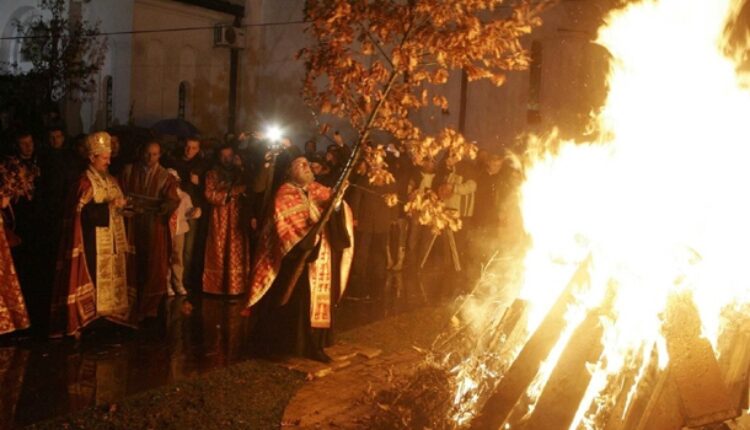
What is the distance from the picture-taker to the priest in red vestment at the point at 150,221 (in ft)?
29.8

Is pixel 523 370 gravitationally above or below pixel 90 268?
below

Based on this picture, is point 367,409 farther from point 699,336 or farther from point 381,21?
point 381,21

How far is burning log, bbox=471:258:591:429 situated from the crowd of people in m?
2.51

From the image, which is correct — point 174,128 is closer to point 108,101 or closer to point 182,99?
point 108,101

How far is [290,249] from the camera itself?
7.60 meters

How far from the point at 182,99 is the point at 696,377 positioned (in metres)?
19.4

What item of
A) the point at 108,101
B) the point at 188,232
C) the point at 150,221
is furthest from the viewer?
the point at 108,101

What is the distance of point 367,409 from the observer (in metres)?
6.22

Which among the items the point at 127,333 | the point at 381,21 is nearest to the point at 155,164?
the point at 127,333

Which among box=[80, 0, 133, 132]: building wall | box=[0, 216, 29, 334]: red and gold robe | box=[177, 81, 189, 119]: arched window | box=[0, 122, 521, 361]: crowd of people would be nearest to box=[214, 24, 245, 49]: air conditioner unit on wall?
box=[177, 81, 189, 119]: arched window

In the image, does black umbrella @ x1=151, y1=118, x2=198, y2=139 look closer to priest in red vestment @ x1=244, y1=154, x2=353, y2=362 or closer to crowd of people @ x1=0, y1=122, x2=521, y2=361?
crowd of people @ x1=0, y1=122, x2=521, y2=361

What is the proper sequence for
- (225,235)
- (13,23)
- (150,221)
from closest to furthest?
1. (150,221)
2. (225,235)
3. (13,23)

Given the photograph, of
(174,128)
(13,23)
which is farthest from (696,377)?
(13,23)

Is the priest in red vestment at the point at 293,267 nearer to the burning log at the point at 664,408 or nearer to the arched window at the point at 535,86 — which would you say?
the burning log at the point at 664,408
